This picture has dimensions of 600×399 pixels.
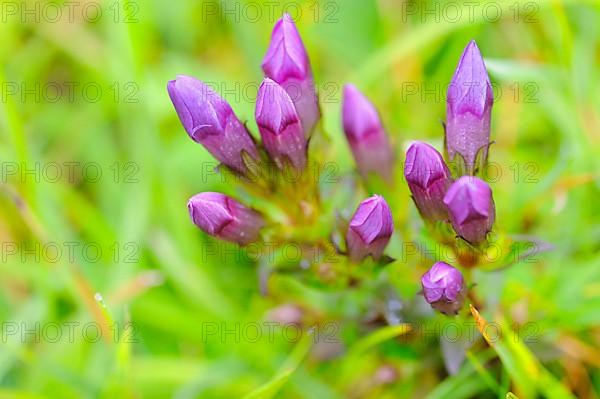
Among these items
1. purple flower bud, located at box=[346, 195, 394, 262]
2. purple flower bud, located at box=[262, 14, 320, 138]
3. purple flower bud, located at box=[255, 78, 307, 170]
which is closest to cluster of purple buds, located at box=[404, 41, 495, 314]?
purple flower bud, located at box=[346, 195, 394, 262]

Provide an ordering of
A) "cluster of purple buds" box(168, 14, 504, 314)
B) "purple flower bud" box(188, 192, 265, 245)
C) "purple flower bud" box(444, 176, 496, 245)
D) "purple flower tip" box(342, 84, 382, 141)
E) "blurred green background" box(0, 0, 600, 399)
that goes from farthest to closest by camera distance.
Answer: "blurred green background" box(0, 0, 600, 399)
"purple flower tip" box(342, 84, 382, 141)
"purple flower bud" box(188, 192, 265, 245)
"cluster of purple buds" box(168, 14, 504, 314)
"purple flower bud" box(444, 176, 496, 245)

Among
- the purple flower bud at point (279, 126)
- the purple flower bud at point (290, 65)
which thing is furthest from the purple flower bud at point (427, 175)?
the purple flower bud at point (290, 65)

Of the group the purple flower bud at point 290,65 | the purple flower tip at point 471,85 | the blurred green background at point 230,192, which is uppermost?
the purple flower bud at point 290,65

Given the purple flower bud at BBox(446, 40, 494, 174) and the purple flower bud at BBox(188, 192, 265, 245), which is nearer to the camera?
the purple flower bud at BBox(446, 40, 494, 174)

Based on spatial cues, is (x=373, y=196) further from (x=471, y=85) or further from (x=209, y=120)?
(x=209, y=120)

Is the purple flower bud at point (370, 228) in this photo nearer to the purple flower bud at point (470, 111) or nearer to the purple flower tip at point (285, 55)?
the purple flower bud at point (470, 111)

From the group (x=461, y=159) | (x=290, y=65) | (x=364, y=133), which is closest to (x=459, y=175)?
(x=461, y=159)

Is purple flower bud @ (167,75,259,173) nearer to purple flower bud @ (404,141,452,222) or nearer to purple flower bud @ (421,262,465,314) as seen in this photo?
purple flower bud @ (404,141,452,222)
